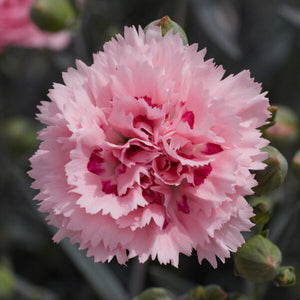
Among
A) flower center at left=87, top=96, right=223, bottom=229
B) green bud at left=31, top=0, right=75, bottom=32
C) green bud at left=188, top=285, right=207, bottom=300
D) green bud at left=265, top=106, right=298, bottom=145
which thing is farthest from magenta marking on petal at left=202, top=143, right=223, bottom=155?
green bud at left=31, top=0, right=75, bottom=32

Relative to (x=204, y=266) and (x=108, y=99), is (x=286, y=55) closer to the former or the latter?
(x=204, y=266)

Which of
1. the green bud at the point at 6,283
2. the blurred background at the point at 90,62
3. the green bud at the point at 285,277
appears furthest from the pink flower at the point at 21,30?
the green bud at the point at 285,277

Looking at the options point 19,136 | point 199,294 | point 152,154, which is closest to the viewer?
point 152,154

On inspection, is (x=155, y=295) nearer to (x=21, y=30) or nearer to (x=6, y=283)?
(x=6, y=283)

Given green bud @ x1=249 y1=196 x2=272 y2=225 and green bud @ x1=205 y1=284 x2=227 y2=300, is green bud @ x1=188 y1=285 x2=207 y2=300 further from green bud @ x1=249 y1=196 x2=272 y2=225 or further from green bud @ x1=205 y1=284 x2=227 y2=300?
green bud @ x1=249 y1=196 x2=272 y2=225

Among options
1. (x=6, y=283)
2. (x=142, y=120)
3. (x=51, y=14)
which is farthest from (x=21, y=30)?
(x=142, y=120)

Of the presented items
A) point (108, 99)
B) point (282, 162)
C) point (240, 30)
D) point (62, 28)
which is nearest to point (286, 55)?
point (240, 30)

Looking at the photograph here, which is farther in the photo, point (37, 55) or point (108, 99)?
point (37, 55)
